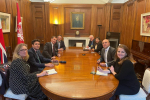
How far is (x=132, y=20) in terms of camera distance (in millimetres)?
4531

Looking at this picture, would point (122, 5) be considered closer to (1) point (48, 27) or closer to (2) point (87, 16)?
(2) point (87, 16)

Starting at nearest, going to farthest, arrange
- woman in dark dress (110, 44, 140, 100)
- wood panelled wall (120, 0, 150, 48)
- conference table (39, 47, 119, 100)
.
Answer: conference table (39, 47, 119, 100)
woman in dark dress (110, 44, 140, 100)
wood panelled wall (120, 0, 150, 48)

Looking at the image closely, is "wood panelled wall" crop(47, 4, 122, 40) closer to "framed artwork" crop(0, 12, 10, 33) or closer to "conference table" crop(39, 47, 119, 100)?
"framed artwork" crop(0, 12, 10, 33)

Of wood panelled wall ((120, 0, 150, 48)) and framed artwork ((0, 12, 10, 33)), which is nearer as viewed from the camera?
framed artwork ((0, 12, 10, 33))

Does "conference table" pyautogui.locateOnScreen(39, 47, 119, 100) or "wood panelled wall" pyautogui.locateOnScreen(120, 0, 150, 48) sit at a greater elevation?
"wood panelled wall" pyautogui.locateOnScreen(120, 0, 150, 48)

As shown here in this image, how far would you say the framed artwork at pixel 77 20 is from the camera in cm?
600

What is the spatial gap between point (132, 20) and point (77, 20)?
2.79m

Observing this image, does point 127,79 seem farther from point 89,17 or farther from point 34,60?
point 89,17

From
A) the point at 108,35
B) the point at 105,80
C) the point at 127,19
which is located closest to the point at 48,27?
the point at 108,35

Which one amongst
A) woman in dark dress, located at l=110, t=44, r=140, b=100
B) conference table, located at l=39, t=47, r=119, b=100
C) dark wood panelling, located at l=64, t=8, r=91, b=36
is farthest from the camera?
dark wood panelling, located at l=64, t=8, r=91, b=36

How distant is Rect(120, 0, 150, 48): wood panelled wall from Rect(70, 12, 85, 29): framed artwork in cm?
215

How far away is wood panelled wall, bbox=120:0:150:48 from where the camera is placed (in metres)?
3.81

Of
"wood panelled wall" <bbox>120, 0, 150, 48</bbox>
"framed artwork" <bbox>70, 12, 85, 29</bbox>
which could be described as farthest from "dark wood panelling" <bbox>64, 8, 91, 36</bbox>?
"wood panelled wall" <bbox>120, 0, 150, 48</bbox>

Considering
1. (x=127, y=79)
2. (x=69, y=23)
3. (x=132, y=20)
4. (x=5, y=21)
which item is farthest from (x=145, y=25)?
(x=5, y=21)
